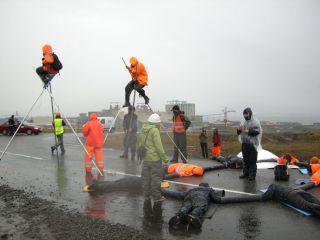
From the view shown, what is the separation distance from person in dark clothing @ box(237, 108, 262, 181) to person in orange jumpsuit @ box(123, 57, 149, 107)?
3871 millimetres

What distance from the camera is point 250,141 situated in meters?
10.9

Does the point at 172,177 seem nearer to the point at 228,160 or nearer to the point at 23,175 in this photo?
the point at 228,160

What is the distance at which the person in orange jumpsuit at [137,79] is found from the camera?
41.4ft

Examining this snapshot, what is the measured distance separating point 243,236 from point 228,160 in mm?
7729

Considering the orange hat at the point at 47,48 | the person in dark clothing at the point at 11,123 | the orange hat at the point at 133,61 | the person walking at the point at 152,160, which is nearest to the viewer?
the person walking at the point at 152,160

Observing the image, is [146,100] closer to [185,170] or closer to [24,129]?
[185,170]

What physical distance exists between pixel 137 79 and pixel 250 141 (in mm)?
4541

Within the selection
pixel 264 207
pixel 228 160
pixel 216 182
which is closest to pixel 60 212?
pixel 264 207

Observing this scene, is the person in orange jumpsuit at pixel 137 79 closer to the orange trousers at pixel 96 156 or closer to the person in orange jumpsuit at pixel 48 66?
the person in orange jumpsuit at pixel 48 66

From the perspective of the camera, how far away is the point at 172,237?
579 cm

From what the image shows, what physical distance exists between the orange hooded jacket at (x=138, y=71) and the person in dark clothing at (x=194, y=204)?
17.3ft

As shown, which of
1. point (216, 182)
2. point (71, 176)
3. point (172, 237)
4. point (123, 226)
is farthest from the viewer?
point (71, 176)

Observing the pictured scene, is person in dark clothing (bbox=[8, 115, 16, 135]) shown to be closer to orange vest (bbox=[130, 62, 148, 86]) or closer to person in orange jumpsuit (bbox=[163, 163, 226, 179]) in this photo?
orange vest (bbox=[130, 62, 148, 86])

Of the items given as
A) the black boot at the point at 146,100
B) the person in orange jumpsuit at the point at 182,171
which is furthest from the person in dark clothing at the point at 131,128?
the person in orange jumpsuit at the point at 182,171
